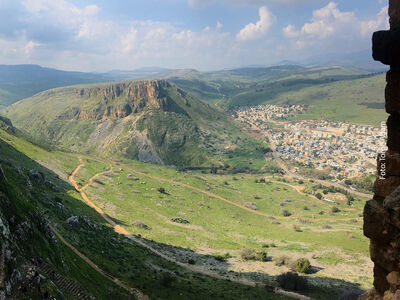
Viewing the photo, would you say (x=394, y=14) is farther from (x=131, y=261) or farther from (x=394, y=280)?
(x=131, y=261)

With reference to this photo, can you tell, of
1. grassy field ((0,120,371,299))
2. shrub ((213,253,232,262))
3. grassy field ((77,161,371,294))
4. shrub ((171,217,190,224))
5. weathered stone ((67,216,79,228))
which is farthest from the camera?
shrub ((171,217,190,224))

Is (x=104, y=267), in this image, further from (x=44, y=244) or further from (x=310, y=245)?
(x=310, y=245)

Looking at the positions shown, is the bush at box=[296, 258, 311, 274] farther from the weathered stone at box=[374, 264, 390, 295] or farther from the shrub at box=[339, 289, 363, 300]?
the weathered stone at box=[374, 264, 390, 295]

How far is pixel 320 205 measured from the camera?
142250 mm

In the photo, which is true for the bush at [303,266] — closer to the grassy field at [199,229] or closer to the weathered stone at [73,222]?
the grassy field at [199,229]

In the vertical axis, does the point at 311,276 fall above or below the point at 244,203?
above

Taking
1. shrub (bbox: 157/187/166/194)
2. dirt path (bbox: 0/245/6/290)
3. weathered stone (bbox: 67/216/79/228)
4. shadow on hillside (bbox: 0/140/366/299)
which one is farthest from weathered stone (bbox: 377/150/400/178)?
shrub (bbox: 157/187/166/194)

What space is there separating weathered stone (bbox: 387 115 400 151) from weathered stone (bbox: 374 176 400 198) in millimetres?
1365

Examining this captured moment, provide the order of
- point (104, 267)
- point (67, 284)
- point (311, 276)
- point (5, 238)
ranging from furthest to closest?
point (311, 276) < point (104, 267) < point (67, 284) < point (5, 238)

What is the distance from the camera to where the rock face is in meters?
10.9

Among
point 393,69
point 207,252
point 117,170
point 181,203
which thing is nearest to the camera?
point 393,69

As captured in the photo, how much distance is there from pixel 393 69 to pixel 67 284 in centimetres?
3238

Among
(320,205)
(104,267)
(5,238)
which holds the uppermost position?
(5,238)

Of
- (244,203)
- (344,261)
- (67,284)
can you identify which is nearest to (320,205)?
(244,203)
